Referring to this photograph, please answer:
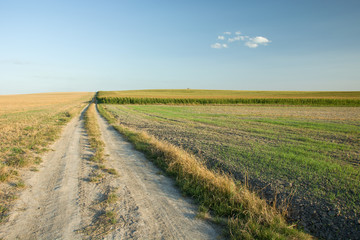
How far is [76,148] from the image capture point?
10.5 meters

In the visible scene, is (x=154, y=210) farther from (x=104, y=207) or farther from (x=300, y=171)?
(x=300, y=171)

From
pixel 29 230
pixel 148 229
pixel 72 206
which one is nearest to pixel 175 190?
pixel 148 229

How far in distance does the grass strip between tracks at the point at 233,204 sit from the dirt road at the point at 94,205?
38 cm

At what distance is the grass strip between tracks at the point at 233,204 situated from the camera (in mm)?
3951

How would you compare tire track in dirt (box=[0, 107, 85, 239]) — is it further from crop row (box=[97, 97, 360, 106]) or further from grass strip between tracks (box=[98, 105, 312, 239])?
crop row (box=[97, 97, 360, 106])

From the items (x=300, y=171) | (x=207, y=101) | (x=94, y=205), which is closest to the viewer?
(x=94, y=205)

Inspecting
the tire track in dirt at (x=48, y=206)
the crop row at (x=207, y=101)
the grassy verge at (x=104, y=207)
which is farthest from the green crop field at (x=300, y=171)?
the crop row at (x=207, y=101)

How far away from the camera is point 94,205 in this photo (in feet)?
16.2

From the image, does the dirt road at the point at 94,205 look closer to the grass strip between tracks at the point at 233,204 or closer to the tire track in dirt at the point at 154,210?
the tire track in dirt at the point at 154,210

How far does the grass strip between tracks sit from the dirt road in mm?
382

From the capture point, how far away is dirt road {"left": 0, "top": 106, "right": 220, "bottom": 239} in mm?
3973

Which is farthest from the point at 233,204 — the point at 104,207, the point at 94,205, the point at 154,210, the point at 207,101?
the point at 207,101

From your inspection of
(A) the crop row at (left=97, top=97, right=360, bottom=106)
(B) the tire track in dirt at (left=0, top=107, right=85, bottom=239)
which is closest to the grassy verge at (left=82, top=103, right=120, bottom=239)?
(B) the tire track in dirt at (left=0, top=107, right=85, bottom=239)

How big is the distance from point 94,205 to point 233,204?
3.30 meters
